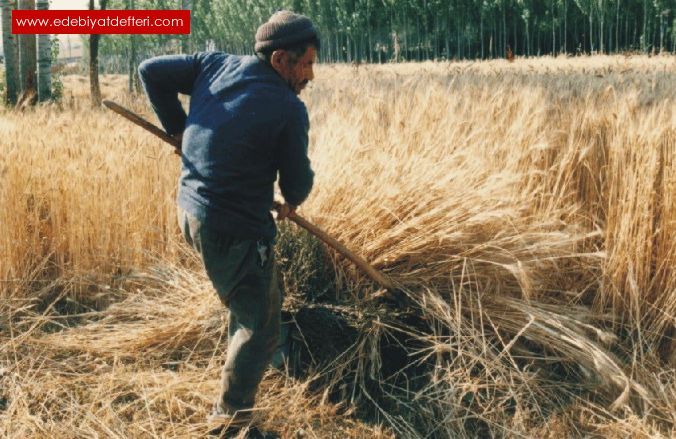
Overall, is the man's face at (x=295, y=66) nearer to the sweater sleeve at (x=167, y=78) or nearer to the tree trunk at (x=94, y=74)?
the sweater sleeve at (x=167, y=78)

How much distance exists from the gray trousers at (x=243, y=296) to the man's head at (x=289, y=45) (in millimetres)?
580

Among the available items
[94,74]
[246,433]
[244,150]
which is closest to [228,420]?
[246,433]

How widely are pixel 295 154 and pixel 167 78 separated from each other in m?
0.62

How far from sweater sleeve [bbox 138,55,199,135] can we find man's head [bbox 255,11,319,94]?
30cm

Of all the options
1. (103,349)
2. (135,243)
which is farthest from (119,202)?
(103,349)

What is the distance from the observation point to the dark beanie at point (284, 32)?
2.11 metres

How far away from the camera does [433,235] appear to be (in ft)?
8.96

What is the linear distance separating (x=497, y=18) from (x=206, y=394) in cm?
4375

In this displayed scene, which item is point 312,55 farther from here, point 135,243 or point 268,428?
point 135,243

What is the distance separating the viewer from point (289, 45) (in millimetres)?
2137

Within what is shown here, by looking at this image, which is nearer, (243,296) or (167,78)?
(243,296)

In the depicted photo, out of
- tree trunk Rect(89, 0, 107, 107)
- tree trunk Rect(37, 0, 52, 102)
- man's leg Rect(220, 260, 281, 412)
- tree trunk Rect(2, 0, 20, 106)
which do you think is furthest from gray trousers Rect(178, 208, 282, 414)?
tree trunk Rect(2, 0, 20, 106)

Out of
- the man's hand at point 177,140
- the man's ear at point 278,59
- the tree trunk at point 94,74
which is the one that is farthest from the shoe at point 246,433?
the tree trunk at point 94,74

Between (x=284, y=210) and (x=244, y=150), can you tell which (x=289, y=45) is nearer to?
(x=244, y=150)
